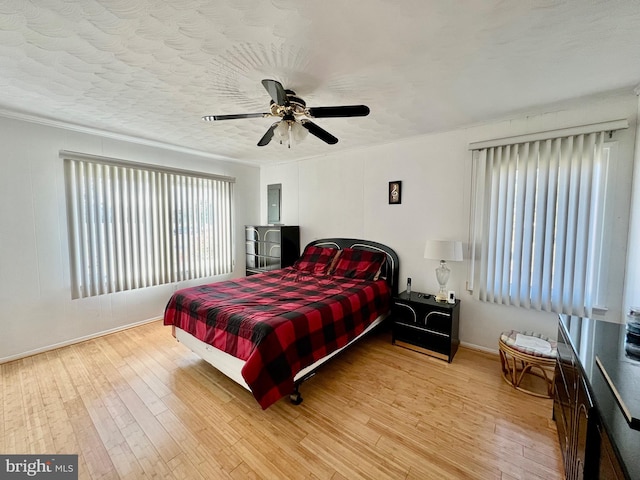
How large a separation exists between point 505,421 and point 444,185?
7.65 feet

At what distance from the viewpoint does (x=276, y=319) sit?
2027 millimetres

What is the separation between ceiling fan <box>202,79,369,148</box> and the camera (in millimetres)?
1784

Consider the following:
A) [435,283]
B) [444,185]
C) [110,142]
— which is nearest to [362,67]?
[444,185]

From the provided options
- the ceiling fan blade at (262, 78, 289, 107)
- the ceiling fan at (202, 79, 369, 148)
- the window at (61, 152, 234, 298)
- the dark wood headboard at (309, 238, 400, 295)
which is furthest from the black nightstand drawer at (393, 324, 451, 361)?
the window at (61, 152, 234, 298)

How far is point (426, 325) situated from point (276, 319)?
175 centimetres

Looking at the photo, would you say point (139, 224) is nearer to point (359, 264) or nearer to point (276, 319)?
point (276, 319)

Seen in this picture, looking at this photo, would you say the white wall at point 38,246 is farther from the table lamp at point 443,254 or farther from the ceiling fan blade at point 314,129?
the table lamp at point 443,254

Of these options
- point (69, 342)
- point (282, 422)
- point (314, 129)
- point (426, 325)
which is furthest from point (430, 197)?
point (69, 342)

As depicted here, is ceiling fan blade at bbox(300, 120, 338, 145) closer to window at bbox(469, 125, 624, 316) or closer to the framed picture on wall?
the framed picture on wall

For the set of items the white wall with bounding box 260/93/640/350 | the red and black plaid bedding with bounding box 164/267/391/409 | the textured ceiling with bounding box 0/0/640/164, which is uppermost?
the textured ceiling with bounding box 0/0/640/164

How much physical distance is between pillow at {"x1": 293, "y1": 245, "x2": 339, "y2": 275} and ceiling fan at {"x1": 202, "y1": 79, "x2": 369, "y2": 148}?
192cm

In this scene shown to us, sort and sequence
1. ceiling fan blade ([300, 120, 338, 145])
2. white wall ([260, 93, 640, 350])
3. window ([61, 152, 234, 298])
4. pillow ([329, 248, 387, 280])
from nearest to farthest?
ceiling fan blade ([300, 120, 338, 145]) < white wall ([260, 93, 640, 350]) < window ([61, 152, 234, 298]) < pillow ([329, 248, 387, 280])

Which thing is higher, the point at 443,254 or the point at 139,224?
the point at 139,224

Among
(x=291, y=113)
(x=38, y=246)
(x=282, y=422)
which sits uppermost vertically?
(x=291, y=113)
